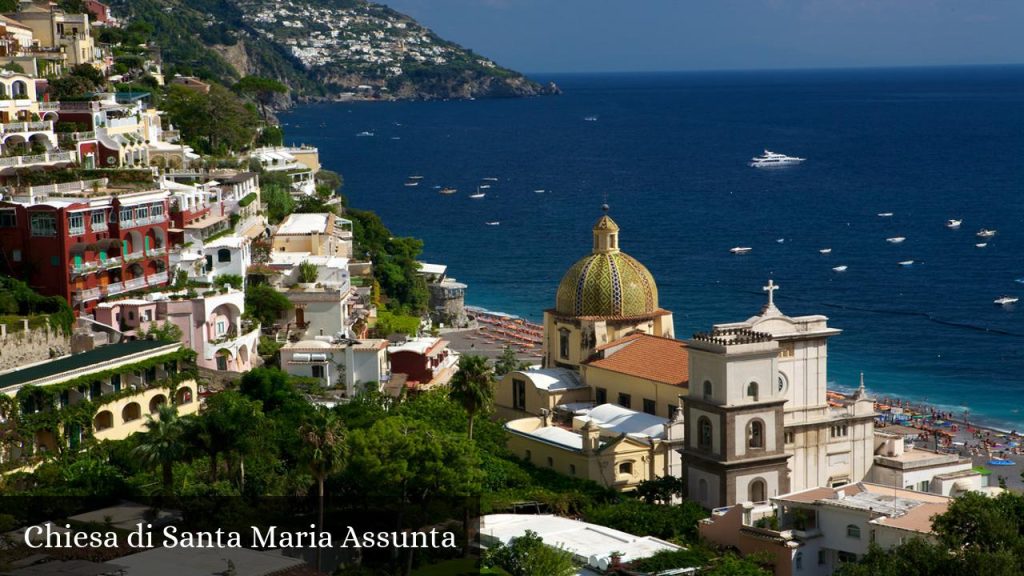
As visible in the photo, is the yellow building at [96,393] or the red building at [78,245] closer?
the yellow building at [96,393]

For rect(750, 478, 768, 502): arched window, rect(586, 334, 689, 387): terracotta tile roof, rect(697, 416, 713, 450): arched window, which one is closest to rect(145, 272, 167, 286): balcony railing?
rect(586, 334, 689, 387): terracotta tile roof

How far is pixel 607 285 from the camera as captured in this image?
6206 centimetres

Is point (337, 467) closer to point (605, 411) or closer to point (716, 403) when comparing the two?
point (716, 403)

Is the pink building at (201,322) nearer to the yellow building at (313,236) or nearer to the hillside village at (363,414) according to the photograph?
the hillside village at (363,414)

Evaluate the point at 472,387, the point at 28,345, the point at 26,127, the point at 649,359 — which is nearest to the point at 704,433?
the point at 649,359

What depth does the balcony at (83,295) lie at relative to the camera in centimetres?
5978

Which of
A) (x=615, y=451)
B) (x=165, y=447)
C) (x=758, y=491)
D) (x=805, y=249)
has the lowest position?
(x=805, y=249)

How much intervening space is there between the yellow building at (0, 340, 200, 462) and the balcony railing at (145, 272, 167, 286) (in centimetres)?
707

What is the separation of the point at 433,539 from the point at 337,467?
133 inches

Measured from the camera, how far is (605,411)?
57969 mm

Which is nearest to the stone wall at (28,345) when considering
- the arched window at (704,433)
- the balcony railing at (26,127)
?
the balcony railing at (26,127)

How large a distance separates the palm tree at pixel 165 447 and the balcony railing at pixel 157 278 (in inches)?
682

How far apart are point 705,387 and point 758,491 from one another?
139 inches

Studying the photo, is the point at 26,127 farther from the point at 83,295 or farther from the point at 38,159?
the point at 83,295
